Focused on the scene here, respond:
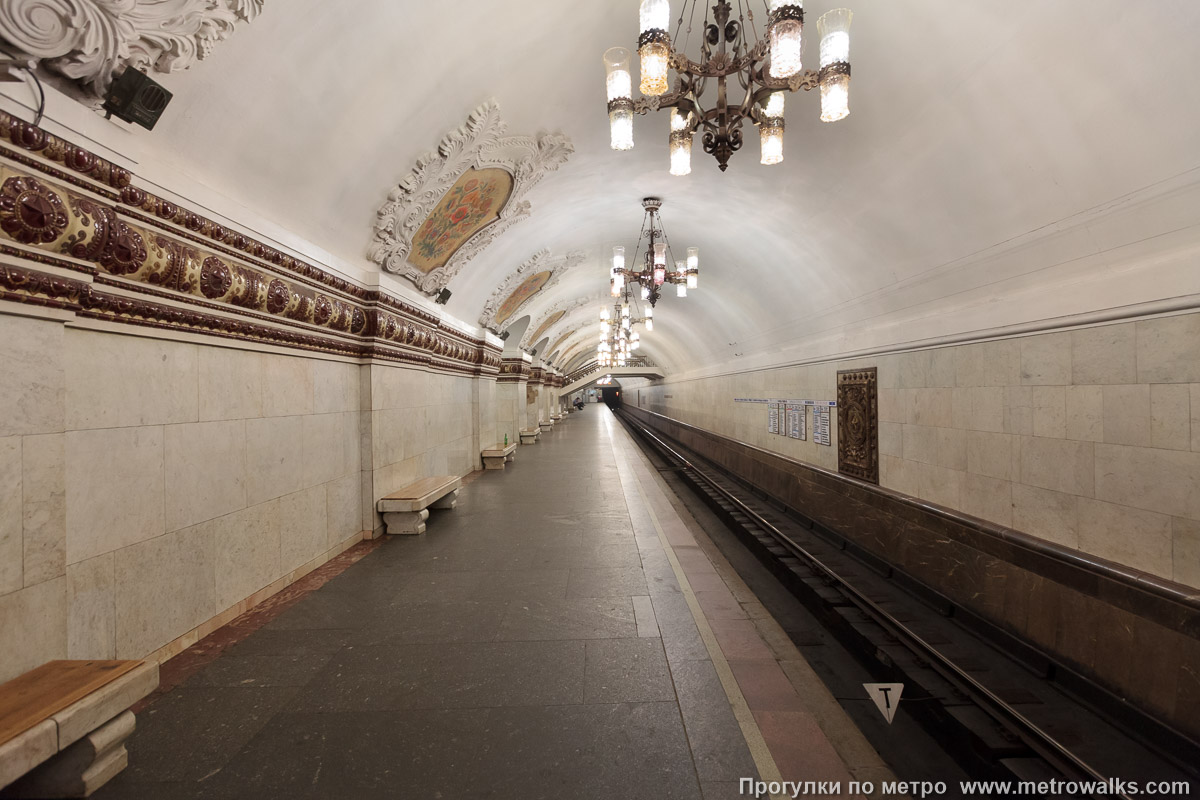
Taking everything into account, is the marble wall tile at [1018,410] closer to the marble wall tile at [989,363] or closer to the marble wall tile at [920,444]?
the marble wall tile at [989,363]

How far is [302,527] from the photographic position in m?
4.48

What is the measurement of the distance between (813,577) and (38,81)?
6.99 metres

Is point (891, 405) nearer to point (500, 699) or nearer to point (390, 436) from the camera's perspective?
point (500, 699)

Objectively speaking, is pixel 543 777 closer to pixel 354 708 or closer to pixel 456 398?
pixel 354 708

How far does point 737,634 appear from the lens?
361 cm

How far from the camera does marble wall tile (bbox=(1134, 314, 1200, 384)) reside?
3115 millimetres

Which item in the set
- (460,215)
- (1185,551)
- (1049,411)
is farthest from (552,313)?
(1185,551)

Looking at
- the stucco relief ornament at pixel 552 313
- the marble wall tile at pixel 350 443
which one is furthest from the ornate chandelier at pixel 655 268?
the stucco relief ornament at pixel 552 313

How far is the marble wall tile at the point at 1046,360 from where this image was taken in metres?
4.03

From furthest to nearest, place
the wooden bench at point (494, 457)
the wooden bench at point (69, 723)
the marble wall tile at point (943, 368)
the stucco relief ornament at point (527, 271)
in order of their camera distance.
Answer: the wooden bench at point (494, 457)
the stucco relief ornament at point (527, 271)
the marble wall tile at point (943, 368)
the wooden bench at point (69, 723)

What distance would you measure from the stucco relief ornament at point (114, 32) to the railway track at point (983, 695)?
553 cm

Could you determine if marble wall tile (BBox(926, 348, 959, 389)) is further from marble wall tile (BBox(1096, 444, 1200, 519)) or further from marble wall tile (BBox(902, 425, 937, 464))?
marble wall tile (BBox(1096, 444, 1200, 519))

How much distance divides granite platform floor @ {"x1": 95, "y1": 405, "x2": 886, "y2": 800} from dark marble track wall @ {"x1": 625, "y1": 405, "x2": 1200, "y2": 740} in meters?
1.71

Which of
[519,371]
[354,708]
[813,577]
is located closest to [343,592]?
[354,708]
